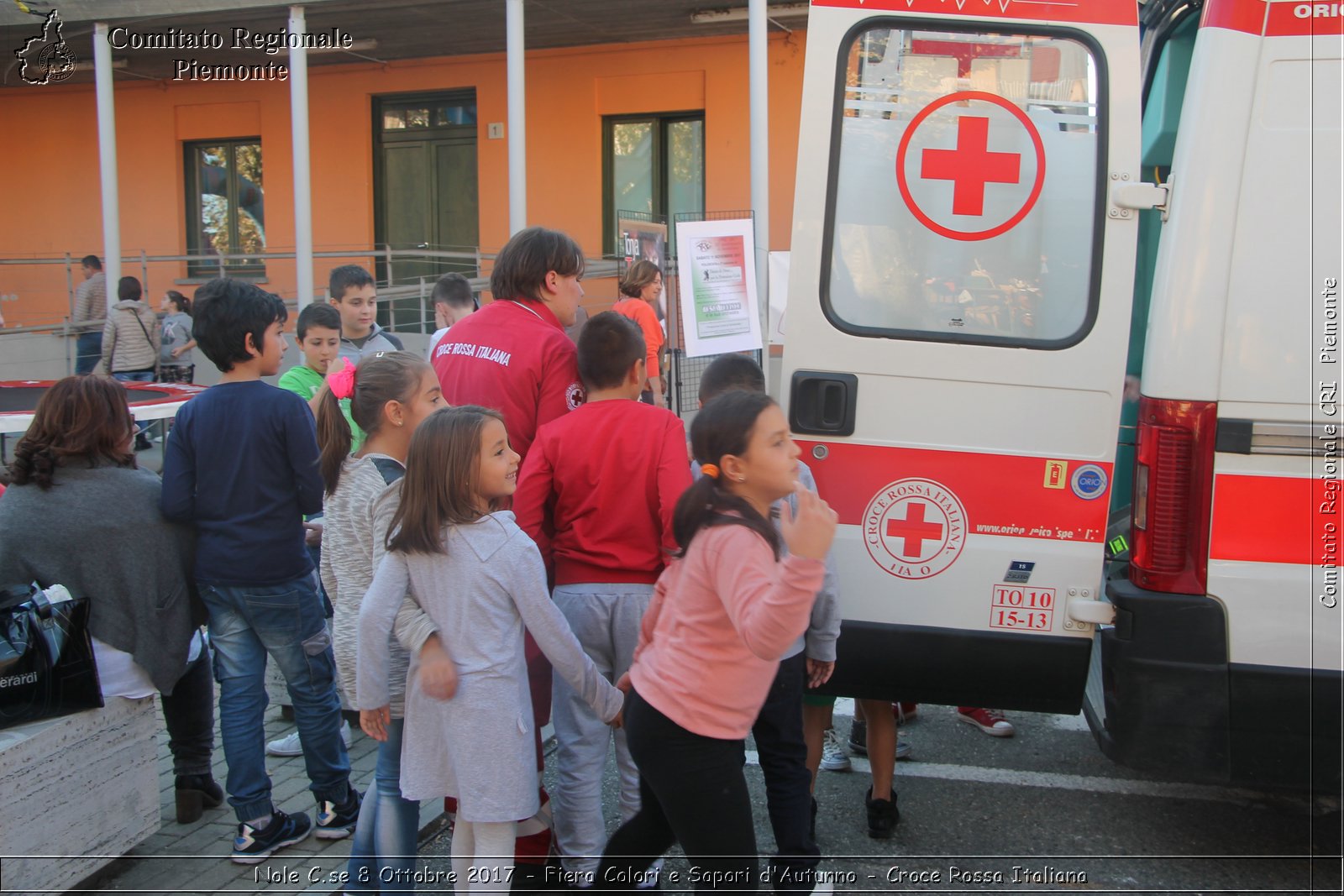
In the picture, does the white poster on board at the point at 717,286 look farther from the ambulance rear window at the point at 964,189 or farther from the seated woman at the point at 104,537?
the seated woman at the point at 104,537

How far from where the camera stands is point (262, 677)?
139 inches

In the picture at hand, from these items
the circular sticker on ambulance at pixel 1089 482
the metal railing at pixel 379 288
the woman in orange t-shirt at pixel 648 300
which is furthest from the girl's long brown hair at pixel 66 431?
the metal railing at pixel 379 288

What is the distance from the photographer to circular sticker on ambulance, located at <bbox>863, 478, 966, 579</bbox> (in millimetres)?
3254

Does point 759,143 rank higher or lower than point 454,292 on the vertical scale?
higher

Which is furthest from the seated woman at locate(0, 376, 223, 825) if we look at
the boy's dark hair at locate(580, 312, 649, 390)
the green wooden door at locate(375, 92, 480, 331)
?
the green wooden door at locate(375, 92, 480, 331)

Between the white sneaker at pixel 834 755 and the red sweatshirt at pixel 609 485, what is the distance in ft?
4.64

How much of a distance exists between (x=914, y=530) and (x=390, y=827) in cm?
175

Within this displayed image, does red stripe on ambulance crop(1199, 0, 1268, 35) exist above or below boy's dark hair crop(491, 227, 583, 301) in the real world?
above

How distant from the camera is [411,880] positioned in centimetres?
304

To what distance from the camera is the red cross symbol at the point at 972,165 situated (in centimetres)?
319

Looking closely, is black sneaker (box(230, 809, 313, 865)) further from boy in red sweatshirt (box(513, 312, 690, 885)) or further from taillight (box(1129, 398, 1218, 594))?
taillight (box(1129, 398, 1218, 594))

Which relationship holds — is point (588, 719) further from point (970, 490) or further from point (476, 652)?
point (970, 490)

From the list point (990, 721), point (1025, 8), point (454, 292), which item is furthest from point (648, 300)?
point (1025, 8)

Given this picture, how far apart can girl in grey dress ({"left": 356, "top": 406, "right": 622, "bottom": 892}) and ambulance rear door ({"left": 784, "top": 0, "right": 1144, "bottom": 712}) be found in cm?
101
